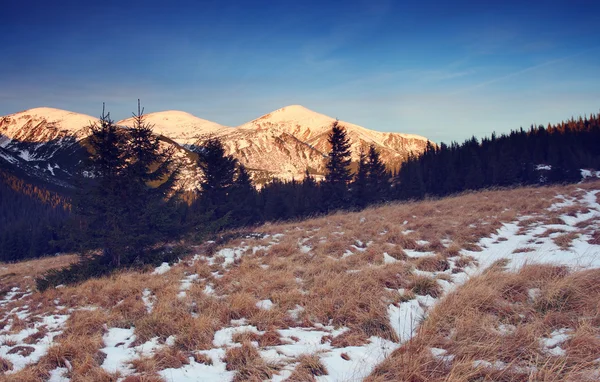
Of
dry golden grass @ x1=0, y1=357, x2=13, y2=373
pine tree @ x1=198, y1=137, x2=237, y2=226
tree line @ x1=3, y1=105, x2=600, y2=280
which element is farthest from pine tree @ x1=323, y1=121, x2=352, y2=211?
dry golden grass @ x1=0, y1=357, x2=13, y2=373

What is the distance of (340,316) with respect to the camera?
506 cm

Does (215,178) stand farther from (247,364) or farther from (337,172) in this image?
(247,364)

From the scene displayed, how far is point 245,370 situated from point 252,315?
1.73m

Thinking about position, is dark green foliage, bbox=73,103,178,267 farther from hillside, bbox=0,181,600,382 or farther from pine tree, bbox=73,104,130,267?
hillside, bbox=0,181,600,382

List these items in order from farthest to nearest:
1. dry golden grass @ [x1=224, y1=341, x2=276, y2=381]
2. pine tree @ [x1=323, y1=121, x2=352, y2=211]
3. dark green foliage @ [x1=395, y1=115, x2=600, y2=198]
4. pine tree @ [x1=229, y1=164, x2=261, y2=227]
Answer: dark green foliage @ [x1=395, y1=115, x2=600, y2=198] → pine tree @ [x1=323, y1=121, x2=352, y2=211] → pine tree @ [x1=229, y1=164, x2=261, y2=227] → dry golden grass @ [x1=224, y1=341, x2=276, y2=381]

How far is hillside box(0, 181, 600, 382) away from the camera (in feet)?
11.7

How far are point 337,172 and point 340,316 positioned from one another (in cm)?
3481

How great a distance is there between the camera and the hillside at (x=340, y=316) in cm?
355

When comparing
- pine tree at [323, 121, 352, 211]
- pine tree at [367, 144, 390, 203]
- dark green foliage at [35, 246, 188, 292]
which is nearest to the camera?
dark green foliage at [35, 246, 188, 292]

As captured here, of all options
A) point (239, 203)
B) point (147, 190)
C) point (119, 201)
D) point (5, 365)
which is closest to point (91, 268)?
point (119, 201)

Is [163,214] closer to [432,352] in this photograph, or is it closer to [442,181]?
[432,352]

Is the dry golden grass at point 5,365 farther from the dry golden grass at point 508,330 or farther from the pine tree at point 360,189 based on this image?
the pine tree at point 360,189

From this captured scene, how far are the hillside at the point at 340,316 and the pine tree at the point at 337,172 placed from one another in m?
29.6

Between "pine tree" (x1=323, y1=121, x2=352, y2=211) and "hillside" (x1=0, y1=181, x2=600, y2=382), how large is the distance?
2960cm
